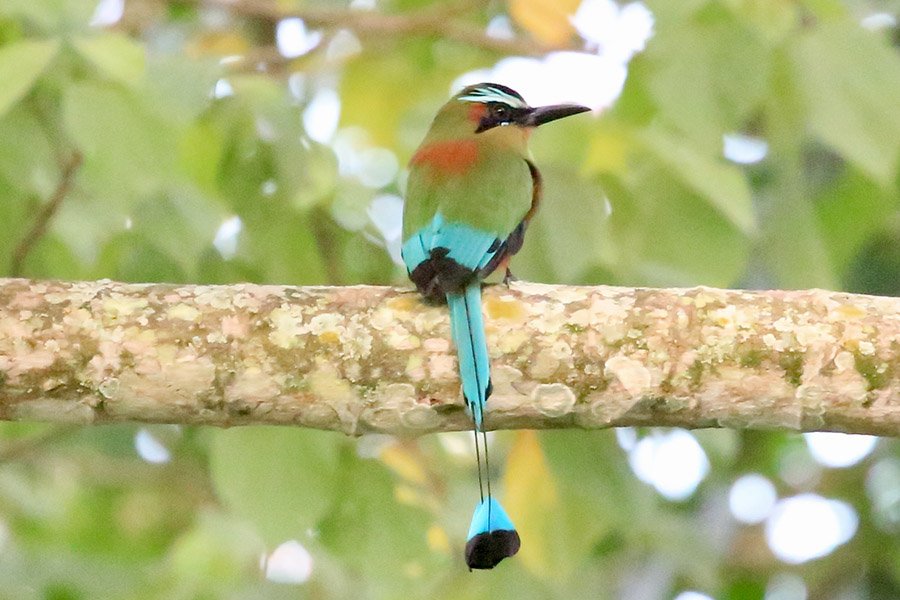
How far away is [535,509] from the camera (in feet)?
9.62

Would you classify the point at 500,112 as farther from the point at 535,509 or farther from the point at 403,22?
the point at 535,509

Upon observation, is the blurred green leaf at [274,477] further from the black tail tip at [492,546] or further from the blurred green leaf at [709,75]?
the blurred green leaf at [709,75]

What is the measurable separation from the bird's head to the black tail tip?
124cm

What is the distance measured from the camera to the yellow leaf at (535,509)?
9.50 ft

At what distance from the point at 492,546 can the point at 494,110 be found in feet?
4.66

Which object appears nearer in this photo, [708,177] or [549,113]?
[708,177]

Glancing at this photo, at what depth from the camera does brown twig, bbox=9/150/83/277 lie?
287 cm

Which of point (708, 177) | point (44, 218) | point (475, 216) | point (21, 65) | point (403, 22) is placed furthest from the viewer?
point (403, 22)

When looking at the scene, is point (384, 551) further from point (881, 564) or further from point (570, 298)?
point (881, 564)

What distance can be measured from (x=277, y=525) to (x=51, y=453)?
137 cm

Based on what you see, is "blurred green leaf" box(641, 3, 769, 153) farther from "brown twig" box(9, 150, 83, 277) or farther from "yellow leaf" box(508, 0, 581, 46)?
"brown twig" box(9, 150, 83, 277)

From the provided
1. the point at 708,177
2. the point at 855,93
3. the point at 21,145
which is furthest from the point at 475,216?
the point at 21,145

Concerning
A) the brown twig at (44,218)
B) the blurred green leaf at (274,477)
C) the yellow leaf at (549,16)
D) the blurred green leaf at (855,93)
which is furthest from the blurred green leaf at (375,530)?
the yellow leaf at (549,16)

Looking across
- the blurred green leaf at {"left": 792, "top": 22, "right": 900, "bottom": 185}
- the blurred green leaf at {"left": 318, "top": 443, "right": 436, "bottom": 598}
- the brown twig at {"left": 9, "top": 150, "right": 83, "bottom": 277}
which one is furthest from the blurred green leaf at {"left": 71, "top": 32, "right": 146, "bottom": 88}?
the blurred green leaf at {"left": 792, "top": 22, "right": 900, "bottom": 185}
